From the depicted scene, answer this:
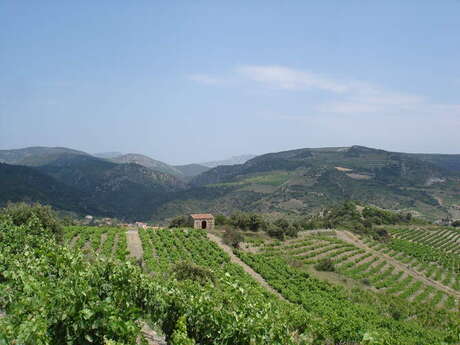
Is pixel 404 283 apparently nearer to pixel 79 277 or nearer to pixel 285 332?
pixel 285 332

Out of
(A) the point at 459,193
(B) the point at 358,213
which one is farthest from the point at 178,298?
(A) the point at 459,193

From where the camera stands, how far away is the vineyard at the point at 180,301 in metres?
8.64

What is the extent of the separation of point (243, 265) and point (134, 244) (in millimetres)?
13721

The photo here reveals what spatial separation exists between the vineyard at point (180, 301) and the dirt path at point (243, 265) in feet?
1.67

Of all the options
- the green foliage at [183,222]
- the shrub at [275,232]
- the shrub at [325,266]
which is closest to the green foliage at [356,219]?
the shrub at [275,232]

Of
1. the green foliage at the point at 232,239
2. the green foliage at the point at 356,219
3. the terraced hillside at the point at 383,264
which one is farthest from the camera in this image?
the green foliage at the point at 356,219

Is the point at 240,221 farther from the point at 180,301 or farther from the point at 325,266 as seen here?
the point at 180,301

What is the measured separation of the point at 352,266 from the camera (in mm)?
48250

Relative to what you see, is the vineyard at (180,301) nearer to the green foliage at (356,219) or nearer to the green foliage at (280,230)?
the green foliage at (280,230)

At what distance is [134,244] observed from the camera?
40.9 metres

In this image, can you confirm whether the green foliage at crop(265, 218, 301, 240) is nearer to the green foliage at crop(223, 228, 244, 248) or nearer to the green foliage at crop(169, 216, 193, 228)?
the green foliage at crop(223, 228, 244, 248)

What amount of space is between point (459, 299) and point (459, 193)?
178296mm

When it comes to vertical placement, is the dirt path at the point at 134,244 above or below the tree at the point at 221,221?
above

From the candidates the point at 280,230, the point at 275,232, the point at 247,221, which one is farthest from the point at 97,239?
the point at 280,230
